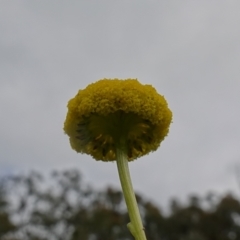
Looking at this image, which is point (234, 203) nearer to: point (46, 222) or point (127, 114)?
point (46, 222)

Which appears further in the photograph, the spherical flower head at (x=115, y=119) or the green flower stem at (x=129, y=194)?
the spherical flower head at (x=115, y=119)

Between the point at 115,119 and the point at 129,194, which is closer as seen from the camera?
the point at 129,194

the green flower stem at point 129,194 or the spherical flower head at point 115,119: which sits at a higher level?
the spherical flower head at point 115,119

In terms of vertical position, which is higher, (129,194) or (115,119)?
(115,119)

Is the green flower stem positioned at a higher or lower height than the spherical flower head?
lower
